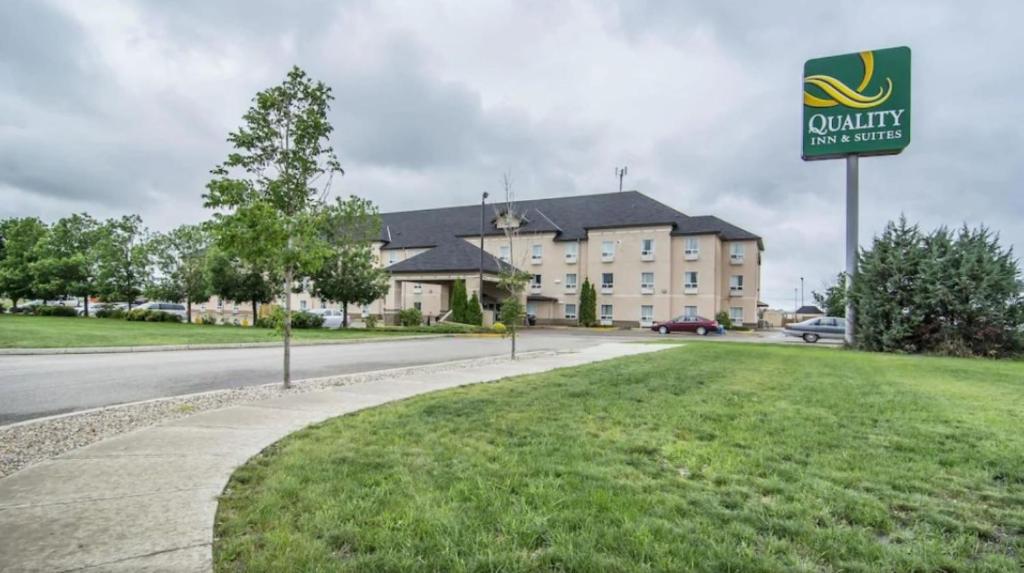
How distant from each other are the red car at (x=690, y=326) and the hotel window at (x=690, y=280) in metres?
5.75

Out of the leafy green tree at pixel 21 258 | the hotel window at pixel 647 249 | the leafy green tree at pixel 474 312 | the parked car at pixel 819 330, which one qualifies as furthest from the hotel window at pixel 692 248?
the leafy green tree at pixel 21 258

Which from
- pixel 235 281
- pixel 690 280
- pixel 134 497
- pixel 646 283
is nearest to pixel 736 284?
pixel 690 280

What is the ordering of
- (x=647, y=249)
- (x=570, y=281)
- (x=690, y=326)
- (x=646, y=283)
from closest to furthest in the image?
(x=690, y=326) < (x=647, y=249) < (x=646, y=283) < (x=570, y=281)

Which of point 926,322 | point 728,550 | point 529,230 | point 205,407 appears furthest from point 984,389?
point 529,230

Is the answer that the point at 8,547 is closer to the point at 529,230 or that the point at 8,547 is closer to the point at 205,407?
the point at 205,407

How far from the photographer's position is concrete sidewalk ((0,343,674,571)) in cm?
289

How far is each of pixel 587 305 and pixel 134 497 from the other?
146 ft

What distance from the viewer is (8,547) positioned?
2967 mm

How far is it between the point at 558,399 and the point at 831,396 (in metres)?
4.34

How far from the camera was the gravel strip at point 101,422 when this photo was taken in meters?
5.20

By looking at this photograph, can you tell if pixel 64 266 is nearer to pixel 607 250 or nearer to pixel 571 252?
pixel 571 252

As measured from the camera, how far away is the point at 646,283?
1844 inches

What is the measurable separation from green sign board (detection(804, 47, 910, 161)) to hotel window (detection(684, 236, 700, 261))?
20.1m

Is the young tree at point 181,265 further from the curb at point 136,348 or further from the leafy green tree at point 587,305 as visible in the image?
the leafy green tree at point 587,305
